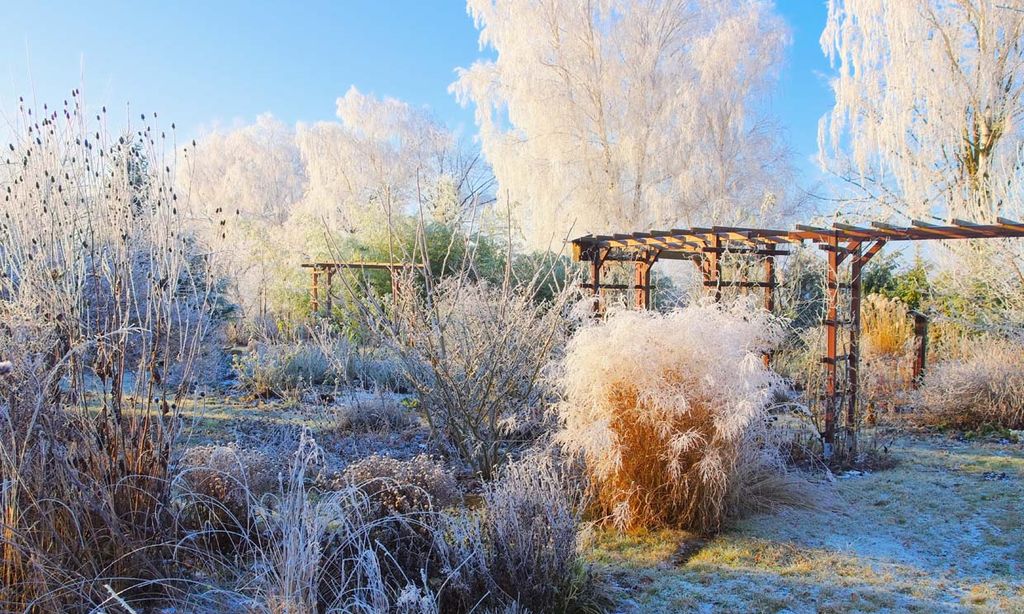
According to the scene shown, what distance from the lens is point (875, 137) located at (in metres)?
11.4

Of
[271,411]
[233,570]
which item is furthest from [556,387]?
[271,411]

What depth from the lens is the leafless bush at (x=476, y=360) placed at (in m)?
4.12

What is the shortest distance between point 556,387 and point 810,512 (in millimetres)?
1718

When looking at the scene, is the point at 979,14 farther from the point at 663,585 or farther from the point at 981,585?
the point at 663,585

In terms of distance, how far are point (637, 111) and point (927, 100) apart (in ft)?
20.0

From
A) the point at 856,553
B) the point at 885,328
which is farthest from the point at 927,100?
the point at 856,553

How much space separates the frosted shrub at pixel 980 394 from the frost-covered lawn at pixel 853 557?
2.16 m

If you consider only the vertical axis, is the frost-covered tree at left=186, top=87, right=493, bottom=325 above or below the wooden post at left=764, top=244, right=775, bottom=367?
above

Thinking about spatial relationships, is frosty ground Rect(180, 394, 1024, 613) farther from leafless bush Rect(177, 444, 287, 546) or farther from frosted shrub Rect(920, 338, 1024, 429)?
frosted shrub Rect(920, 338, 1024, 429)

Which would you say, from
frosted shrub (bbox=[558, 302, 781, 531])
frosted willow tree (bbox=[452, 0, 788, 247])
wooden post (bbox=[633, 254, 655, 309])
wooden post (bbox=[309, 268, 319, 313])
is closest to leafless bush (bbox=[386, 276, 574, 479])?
frosted shrub (bbox=[558, 302, 781, 531])

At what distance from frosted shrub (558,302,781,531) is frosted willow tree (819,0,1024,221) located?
22.7 ft

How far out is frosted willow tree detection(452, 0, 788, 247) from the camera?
15.4 metres

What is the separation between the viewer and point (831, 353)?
5500mm

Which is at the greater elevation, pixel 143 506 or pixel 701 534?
pixel 143 506
